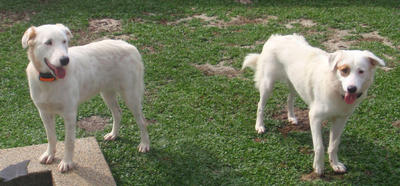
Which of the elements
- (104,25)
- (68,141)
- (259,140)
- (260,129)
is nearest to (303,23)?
(104,25)

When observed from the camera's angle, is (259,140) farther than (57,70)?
Yes

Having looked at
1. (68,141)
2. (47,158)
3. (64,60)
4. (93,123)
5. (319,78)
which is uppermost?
(64,60)

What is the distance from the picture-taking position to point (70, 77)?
4.78 m

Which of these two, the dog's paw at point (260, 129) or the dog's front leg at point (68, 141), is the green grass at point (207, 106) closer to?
the dog's paw at point (260, 129)

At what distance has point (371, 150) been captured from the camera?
5.76m

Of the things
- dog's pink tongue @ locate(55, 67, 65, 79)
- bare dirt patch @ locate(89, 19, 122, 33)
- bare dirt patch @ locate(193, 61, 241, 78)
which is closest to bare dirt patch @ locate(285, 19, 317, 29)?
bare dirt patch @ locate(193, 61, 241, 78)

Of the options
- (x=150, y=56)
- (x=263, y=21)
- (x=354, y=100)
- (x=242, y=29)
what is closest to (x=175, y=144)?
(x=354, y=100)

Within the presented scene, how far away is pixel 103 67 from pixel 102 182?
1.37 m

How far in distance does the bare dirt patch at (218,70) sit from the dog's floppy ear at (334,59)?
11.1ft

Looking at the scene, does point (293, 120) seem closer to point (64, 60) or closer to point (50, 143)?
point (50, 143)

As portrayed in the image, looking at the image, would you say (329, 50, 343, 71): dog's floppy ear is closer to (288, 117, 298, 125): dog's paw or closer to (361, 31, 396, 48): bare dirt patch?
(288, 117, 298, 125): dog's paw

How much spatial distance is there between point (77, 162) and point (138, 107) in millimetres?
1023

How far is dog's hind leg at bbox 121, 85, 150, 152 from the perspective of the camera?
5.54 metres

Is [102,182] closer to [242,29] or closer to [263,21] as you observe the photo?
[242,29]
